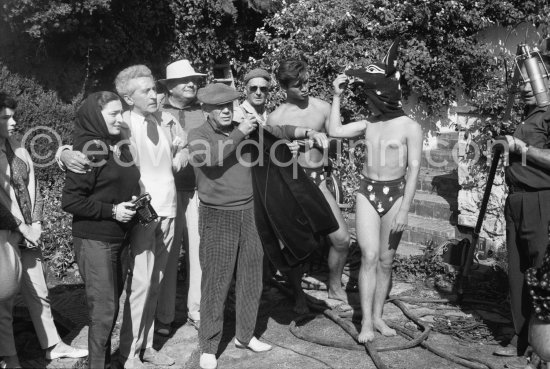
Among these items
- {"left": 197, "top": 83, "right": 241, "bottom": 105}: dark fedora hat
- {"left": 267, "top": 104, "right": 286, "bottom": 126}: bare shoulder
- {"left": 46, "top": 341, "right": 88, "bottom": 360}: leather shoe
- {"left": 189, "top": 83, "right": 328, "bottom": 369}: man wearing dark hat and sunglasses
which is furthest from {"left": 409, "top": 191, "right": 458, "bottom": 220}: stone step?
{"left": 46, "top": 341, "right": 88, "bottom": 360}: leather shoe

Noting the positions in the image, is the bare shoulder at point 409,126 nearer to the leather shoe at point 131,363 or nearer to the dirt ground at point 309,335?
the dirt ground at point 309,335

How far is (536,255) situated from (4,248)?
3867mm

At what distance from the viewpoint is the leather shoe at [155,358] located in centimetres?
510

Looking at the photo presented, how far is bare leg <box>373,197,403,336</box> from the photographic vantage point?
5.52 m

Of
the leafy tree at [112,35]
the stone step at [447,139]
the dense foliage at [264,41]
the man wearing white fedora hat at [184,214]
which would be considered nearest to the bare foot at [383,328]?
the man wearing white fedora hat at [184,214]

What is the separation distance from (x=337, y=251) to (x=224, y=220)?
63.9 inches

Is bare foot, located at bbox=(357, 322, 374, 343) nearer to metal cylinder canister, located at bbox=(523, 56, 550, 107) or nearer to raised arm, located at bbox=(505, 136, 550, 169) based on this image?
raised arm, located at bbox=(505, 136, 550, 169)

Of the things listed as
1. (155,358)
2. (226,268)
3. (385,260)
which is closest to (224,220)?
(226,268)

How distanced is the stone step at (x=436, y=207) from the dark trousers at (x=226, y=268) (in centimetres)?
390

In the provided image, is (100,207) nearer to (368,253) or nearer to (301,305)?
(368,253)

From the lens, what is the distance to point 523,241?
5312mm

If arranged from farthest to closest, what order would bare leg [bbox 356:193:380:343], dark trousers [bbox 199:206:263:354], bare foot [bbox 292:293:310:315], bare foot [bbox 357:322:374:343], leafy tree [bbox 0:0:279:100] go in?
leafy tree [bbox 0:0:279:100], bare foot [bbox 292:293:310:315], bare leg [bbox 356:193:380:343], bare foot [bbox 357:322:374:343], dark trousers [bbox 199:206:263:354]

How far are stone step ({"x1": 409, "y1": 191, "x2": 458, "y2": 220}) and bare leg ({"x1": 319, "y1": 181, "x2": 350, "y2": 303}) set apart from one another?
2411 mm

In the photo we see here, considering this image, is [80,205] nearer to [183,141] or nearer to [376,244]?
[183,141]
